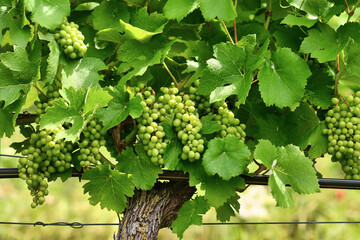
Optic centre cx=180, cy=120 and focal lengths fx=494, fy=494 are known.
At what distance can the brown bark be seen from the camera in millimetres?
1099

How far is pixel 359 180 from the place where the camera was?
3.62 ft

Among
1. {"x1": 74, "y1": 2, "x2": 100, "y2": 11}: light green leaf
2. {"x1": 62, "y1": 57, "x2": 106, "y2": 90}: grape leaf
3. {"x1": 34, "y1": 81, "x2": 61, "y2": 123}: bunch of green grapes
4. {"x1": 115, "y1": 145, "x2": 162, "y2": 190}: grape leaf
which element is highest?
{"x1": 74, "y1": 2, "x2": 100, "y2": 11}: light green leaf

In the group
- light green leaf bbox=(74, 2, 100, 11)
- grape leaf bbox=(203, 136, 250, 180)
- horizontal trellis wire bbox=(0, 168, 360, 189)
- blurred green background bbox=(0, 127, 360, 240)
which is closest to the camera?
grape leaf bbox=(203, 136, 250, 180)

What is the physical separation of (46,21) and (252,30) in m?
0.46

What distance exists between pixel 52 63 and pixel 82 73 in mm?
67

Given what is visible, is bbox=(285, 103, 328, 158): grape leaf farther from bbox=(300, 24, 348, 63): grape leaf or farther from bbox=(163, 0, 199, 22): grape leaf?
bbox=(163, 0, 199, 22): grape leaf

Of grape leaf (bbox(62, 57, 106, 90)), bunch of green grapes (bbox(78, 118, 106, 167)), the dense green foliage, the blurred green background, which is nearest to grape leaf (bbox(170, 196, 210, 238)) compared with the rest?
the dense green foliage

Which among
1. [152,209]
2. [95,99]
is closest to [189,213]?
[152,209]

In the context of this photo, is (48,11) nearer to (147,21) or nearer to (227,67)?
(147,21)

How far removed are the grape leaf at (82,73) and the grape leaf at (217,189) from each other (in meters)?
0.32

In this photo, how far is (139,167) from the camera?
3.41 ft

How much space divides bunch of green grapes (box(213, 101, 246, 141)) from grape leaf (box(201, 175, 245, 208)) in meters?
0.10

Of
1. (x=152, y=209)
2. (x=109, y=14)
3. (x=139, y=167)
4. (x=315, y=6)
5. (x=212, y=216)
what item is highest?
(x=315, y=6)

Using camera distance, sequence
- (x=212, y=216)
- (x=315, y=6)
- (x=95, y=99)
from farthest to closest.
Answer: (x=212, y=216) < (x=315, y=6) < (x=95, y=99)
